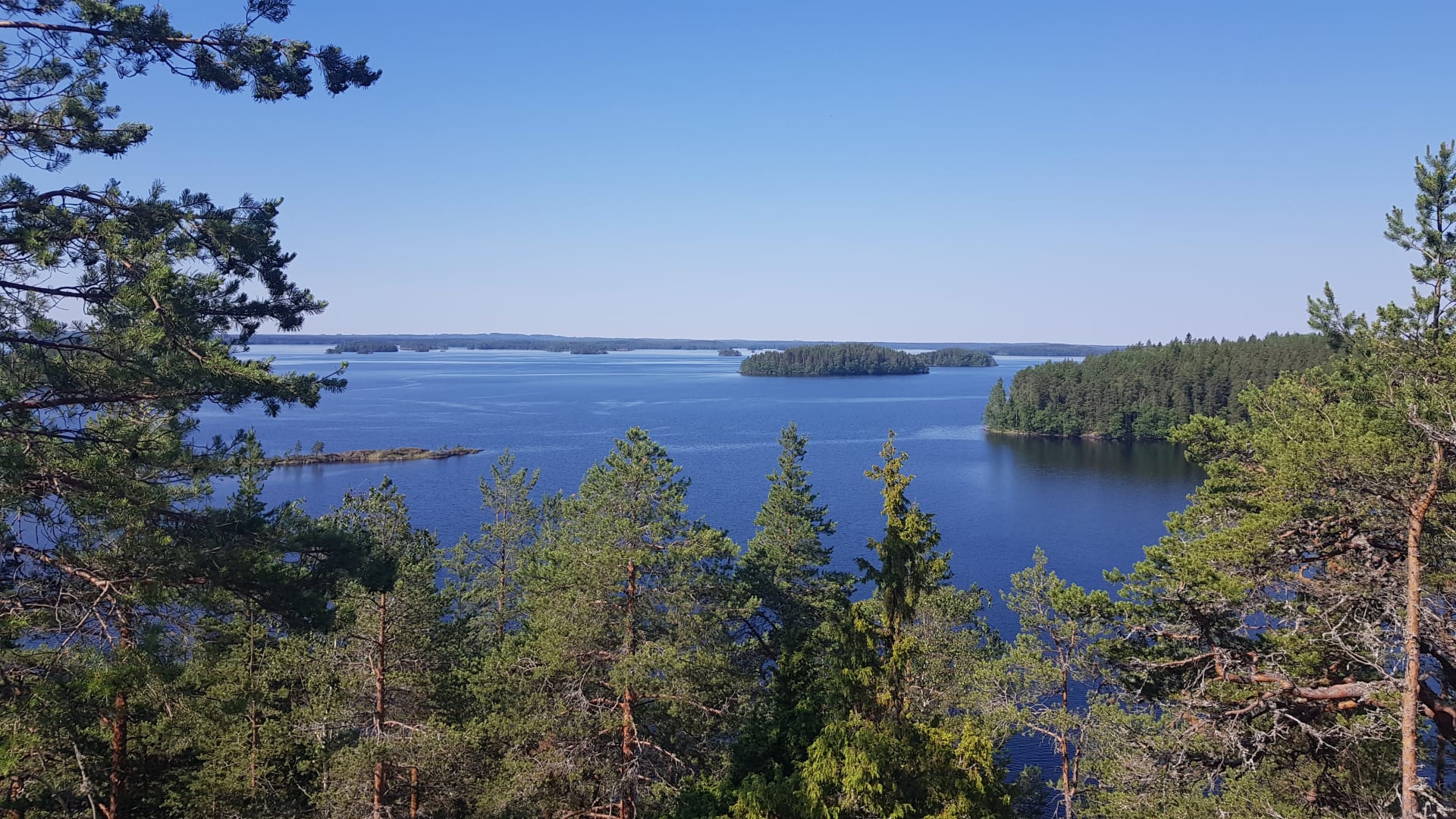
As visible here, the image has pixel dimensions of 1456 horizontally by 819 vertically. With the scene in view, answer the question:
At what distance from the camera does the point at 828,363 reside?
190000 millimetres

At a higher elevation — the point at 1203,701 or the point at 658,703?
the point at 1203,701

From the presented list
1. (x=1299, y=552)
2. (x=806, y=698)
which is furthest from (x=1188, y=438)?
(x=806, y=698)

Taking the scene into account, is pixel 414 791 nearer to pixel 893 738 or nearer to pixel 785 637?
pixel 785 637

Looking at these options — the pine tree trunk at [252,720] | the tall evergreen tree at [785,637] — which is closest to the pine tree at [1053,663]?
the tall evergreen tree at [785,637]

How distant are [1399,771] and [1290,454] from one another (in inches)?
157

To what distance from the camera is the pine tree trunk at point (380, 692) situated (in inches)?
509

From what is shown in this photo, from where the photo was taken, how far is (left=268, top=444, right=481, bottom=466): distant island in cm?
6247

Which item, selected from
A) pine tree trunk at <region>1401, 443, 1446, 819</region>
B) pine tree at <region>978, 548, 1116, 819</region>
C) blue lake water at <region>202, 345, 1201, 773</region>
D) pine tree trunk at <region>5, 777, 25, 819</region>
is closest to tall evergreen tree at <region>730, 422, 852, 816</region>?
pine tree at <region>978, 548, 1116, 819</region>

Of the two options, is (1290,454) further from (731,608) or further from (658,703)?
(658,703)

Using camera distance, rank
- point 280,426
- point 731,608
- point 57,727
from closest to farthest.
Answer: point 57,727 < point 731,608 < point 280,426

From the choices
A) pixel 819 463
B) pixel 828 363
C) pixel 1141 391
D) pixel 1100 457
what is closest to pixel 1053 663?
pixel 819 463

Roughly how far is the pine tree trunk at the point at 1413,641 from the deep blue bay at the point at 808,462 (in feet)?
35.6

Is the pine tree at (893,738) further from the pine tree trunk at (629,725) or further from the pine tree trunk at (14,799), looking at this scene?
the pine tree trunk at (14,799)

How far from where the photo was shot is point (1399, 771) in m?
9.56
